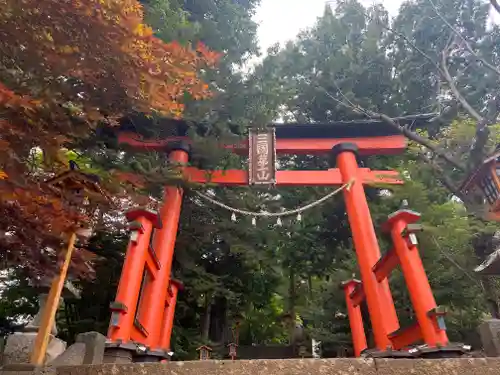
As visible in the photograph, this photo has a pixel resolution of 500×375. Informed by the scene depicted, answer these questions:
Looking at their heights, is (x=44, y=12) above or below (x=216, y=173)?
below

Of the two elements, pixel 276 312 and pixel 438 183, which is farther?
pixel 276 312

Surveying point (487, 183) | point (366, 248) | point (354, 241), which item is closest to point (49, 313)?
point (366, 248)

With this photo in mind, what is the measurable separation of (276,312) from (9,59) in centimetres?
1482

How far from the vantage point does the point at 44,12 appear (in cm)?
344

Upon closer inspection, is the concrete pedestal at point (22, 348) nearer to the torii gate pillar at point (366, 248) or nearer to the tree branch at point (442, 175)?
the torii gate pillar at point (366, 248)

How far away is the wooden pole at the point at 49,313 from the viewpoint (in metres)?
3.37

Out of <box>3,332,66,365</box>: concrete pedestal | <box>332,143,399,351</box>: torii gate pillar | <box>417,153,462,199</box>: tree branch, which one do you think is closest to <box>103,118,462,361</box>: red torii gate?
<box>332,143,399,351</box>: torii gate pillar

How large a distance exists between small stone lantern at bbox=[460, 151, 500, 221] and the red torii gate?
4.65 feet

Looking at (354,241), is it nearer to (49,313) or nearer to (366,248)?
(366,248)

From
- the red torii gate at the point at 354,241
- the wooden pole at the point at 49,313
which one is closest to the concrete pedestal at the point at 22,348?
the wooden pole at the point at 49,313

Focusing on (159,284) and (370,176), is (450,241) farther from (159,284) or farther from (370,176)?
(159,284)

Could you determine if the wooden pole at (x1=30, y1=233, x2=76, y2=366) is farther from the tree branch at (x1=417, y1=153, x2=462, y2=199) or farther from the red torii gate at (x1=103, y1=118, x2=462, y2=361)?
the tree branch at (x1=417, y1=153, x2=462, y2=199)

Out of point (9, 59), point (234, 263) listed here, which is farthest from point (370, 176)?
point (9, 59)

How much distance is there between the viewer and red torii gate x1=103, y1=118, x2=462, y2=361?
18.6 ft
